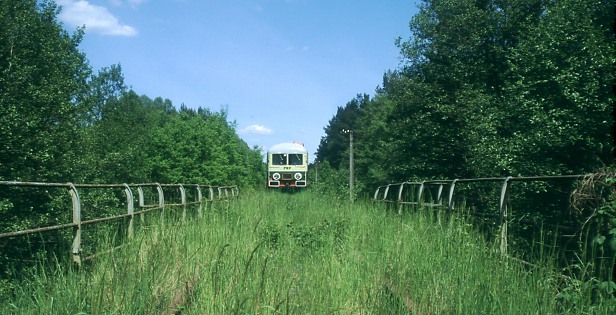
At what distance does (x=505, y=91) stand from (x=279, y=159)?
51.5 ft

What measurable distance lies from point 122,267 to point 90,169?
1046 inches

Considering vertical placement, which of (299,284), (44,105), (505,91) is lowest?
(299,284)

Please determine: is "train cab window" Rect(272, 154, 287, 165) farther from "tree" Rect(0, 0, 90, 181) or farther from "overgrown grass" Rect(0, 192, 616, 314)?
"overgrown grass" Rect(0, 192, 616, 314)

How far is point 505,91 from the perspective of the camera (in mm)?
30094

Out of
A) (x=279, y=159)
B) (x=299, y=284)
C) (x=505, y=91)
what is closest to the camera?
(x=299, y=284)

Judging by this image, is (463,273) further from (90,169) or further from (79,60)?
(79,60)

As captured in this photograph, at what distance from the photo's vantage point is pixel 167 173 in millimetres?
58688

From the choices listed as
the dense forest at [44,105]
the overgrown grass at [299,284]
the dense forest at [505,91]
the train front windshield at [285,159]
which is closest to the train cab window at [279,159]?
the train front windshield at [285,159]

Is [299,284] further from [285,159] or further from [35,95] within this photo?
[285,159]

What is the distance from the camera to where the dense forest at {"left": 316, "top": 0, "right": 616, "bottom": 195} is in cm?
2098

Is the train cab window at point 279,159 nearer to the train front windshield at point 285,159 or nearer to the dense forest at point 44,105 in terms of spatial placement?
the train front windshield at point 285,159

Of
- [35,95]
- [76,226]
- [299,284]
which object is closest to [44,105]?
[35,95]

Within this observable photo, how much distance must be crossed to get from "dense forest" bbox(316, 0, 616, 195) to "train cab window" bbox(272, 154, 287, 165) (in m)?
7.08

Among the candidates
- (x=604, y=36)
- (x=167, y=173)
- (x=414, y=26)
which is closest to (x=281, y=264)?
(x=604, y=36)
